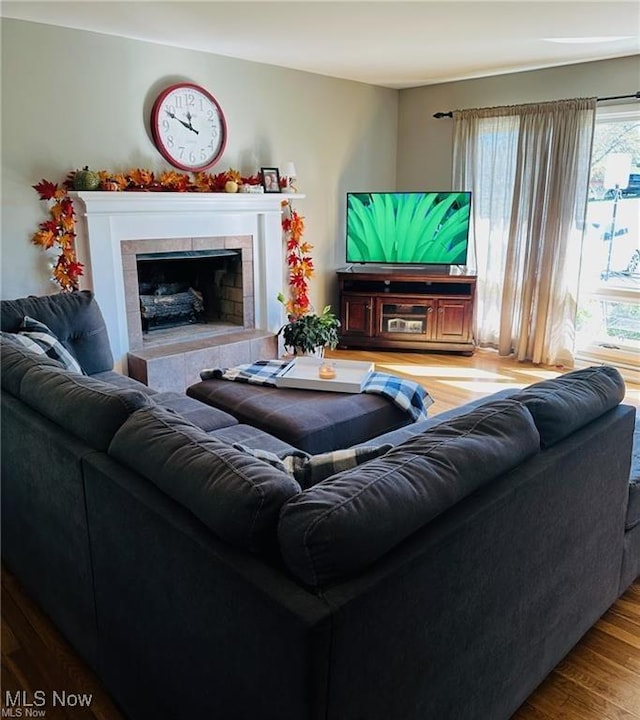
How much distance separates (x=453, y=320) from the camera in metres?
5.45

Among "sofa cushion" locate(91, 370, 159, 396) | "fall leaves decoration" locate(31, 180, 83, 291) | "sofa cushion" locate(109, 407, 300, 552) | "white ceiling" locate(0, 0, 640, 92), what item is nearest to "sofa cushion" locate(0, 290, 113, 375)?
"sofa cushion" locate(91, 370, 159, 396)

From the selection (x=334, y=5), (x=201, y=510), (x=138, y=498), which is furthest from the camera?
(x=334, y=5)

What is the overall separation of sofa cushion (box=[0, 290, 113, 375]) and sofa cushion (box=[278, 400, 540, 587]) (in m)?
2.44

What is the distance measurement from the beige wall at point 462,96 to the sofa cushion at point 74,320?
12.1 ft

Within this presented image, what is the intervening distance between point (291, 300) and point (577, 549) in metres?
4.06

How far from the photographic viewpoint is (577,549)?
5.81ft

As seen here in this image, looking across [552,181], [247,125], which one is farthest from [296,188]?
[552,181]

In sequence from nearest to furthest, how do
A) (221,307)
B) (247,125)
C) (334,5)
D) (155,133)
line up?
1. (334,5)
2. (155,133)
3. (247,125)
4. (221,307)

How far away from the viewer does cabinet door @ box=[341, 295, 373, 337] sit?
5.63 metres

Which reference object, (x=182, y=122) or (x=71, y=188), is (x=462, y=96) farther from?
(x=71, y=188)

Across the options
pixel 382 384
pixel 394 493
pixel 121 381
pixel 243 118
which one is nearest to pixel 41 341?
pixel 121 381

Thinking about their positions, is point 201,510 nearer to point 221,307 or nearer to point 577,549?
point 577,549

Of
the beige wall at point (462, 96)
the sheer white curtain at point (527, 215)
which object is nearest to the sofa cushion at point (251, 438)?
the sheer white curtain at point (527, 215)

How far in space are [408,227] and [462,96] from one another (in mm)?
1277
